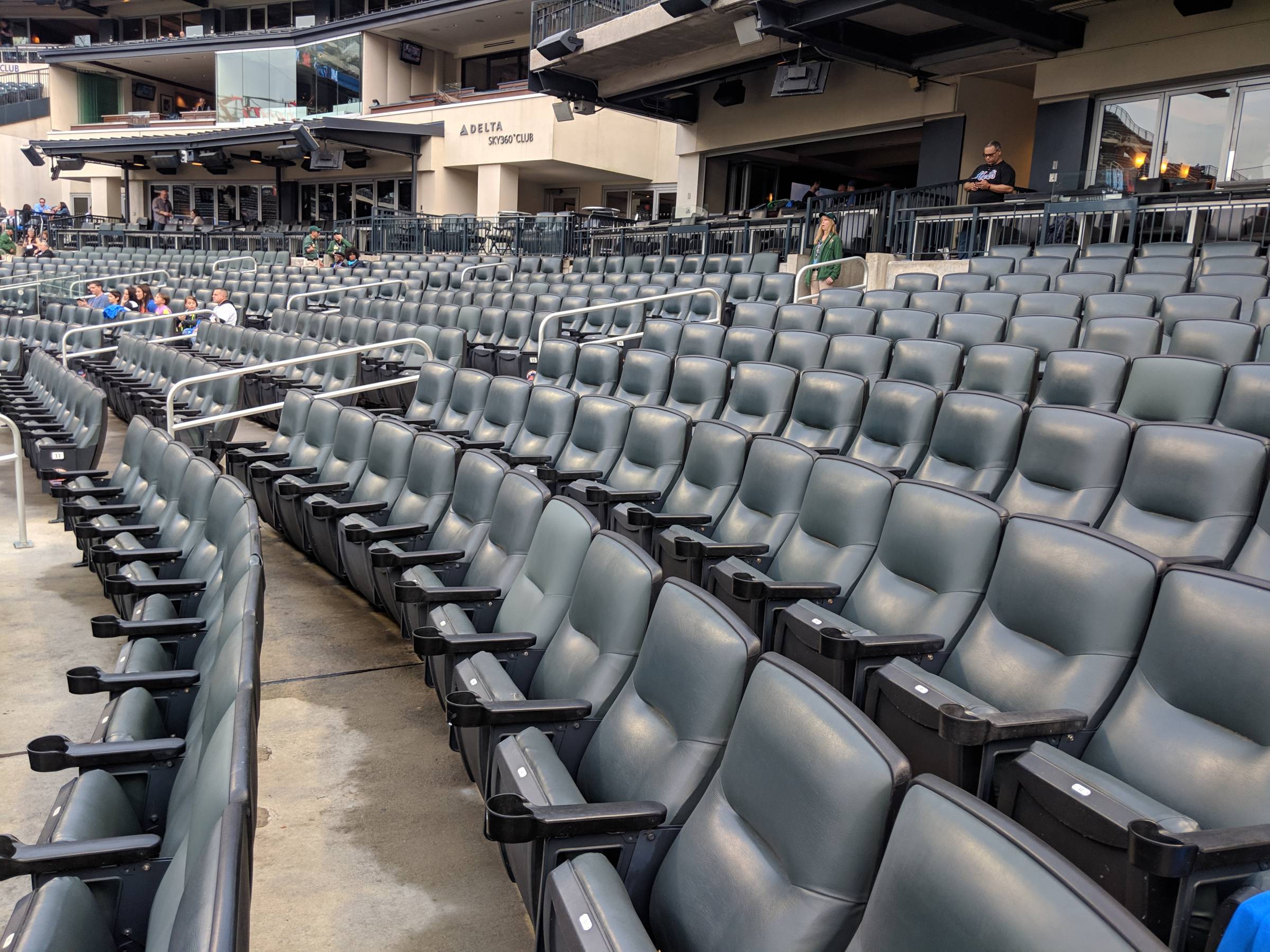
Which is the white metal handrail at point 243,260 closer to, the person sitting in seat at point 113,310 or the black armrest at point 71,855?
the person sitting in seat at point 113,310

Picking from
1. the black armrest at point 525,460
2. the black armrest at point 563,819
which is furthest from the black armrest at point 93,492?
the black armrest at point 563,819

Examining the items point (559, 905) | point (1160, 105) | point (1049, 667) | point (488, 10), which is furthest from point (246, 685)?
point (488, 10)

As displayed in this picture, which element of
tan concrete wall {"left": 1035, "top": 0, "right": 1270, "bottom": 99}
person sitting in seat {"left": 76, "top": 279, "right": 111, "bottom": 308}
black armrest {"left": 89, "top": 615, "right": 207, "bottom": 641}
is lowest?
black armrest {"left": 89, "top": 615, "right": 207, "bottom": 641}

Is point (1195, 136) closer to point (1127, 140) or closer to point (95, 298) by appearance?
point (1127, 140)

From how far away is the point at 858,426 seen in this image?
4090 millimetres

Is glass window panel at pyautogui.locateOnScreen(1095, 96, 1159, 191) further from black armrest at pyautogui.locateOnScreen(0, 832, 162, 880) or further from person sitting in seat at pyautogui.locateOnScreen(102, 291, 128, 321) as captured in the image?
person sitting in seat at pyautogui.locateOnScreen(102, 291, 128, 321)

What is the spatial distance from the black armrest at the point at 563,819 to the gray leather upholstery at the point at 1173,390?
112 inches

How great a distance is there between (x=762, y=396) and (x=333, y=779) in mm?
2626

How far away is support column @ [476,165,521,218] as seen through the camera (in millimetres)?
19969

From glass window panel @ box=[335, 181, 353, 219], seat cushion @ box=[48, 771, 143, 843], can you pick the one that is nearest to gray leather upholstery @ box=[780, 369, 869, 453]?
seat cushion @ box=[48, 771, 143, 843]

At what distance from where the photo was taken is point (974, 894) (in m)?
0.99

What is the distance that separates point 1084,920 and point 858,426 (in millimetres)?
3314

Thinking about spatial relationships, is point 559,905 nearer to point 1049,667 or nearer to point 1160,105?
point 1049,667

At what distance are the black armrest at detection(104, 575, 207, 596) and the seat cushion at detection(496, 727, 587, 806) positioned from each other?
4.94ft
